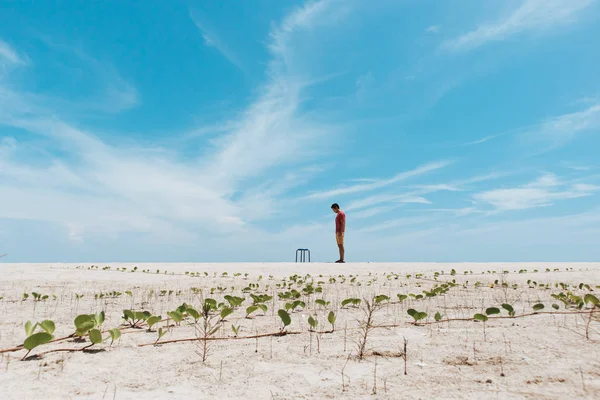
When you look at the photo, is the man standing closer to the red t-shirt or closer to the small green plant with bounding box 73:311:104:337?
the red t-shirt

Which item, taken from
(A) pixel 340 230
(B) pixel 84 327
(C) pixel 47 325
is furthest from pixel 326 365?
(A) pixel 340 230

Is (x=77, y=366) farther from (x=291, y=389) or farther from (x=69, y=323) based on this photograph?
(x=69, y=323)

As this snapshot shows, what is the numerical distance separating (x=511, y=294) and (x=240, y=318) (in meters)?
4.56

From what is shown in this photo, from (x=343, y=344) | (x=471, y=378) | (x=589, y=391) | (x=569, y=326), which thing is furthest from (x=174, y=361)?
(x=569, y=326)

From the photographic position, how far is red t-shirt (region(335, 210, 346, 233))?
16622 millimetres

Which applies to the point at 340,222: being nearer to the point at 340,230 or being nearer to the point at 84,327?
the point at 340,230

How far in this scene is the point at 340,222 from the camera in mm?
16688

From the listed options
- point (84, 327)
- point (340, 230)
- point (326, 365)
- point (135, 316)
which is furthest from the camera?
point (340, 230)

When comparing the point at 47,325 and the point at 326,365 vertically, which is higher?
the point at 47,325

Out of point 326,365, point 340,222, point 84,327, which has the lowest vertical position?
point 326,365

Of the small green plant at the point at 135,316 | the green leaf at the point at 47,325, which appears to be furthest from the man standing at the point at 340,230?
the green leaf at the point at 47,325

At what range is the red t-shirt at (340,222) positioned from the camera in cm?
1662

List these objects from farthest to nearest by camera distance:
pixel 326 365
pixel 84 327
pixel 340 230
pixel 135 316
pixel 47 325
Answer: pixel 340 230, pixel 135 316, pixel 84 327, pixel 47 325, pixel 326 365

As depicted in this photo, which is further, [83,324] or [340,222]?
[340,222]
